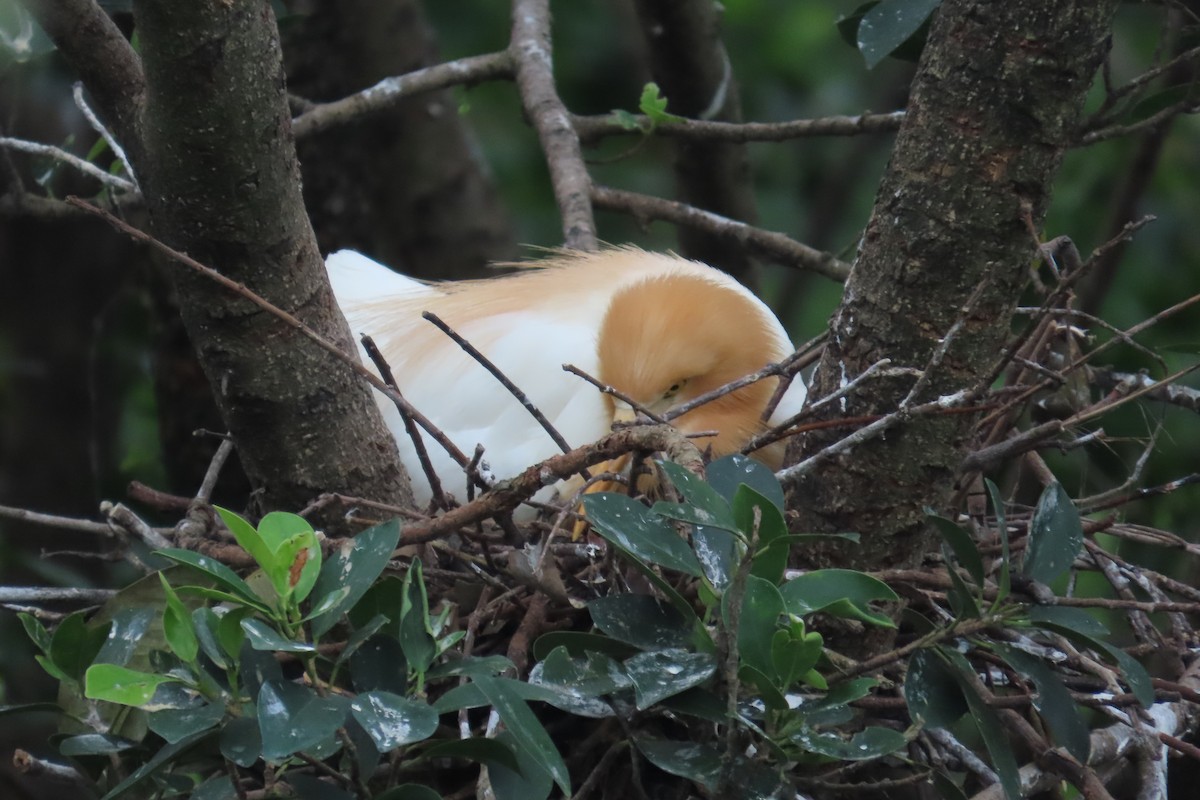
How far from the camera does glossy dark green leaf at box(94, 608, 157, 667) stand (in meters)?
1.04

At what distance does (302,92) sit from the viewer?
9.39ft

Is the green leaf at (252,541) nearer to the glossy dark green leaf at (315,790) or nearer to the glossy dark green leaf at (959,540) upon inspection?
the glossy dark green leaf at (315,790)

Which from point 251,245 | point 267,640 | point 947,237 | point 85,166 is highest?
point 85,166

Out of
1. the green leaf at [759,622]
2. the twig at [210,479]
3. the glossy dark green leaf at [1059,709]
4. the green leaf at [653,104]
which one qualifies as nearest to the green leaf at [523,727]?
the green leaf at [759,622]

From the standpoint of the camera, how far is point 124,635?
3.46 ft

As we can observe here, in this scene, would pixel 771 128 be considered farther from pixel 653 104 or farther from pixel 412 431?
pixel 412 431

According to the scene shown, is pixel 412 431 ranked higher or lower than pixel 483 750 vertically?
higher

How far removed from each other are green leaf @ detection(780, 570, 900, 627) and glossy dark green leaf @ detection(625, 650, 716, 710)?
8cm

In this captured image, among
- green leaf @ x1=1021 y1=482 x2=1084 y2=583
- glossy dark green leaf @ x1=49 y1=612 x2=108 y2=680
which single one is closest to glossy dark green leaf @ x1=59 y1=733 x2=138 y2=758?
glossy dark green leaf @ x1=49 y1=612 x2=108 y2=680

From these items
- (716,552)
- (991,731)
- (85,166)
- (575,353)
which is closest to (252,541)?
(716,552)

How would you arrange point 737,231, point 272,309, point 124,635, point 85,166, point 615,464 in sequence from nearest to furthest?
point 124,635 < point 272,309 < point 85,166 < point 615,464 < point 737,231

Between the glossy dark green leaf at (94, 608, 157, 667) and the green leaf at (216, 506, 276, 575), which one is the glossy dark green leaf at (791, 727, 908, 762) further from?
the glossy dark green leaf at (94, 608, 157, 667)

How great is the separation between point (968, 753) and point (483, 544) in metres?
0.51

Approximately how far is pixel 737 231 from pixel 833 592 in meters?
1.27
